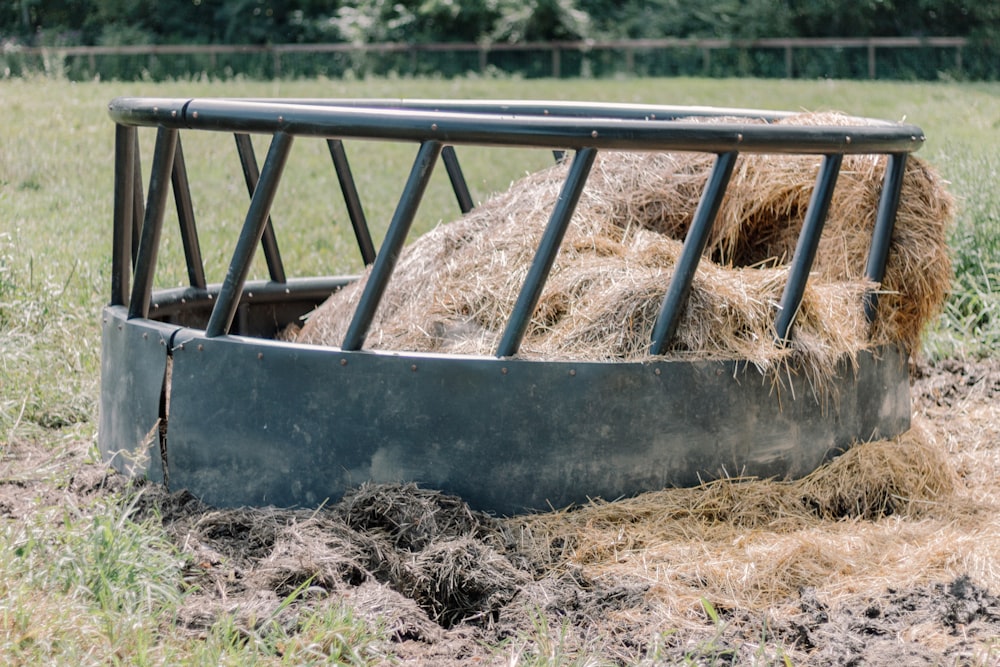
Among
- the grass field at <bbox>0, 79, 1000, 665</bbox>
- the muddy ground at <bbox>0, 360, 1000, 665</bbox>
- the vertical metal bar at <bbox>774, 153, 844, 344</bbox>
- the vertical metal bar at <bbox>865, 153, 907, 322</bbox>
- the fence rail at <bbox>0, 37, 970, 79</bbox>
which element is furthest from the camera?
the fence rail at <bbox>0, 37, 970, 79</bbox>

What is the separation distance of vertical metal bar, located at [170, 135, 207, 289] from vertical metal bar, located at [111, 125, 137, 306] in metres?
0.20

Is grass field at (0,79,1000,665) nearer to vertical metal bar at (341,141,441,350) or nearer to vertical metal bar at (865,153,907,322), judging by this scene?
vertical metal bar at (341,141,441,350)

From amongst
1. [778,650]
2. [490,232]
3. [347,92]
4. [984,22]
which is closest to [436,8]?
[347,92]

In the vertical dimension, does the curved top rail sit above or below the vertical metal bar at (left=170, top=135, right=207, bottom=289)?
above

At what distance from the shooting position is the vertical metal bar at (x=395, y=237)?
369 centimetres

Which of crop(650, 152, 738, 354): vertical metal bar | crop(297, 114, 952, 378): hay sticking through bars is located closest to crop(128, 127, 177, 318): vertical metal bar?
crop(297, 114, 952, 378): hay sticking through bars

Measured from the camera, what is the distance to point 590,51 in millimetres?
32938

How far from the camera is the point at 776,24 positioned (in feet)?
113

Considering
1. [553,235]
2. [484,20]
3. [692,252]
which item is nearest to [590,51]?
[484,20]

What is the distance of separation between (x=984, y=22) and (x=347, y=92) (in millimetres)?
20115

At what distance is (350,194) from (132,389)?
1758 mm

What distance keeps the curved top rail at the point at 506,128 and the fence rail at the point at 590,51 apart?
27.1 m

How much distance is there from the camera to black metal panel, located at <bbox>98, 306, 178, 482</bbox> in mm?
4164

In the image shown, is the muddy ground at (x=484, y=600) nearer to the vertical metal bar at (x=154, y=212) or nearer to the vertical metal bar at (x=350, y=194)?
the vertical metal bar at (x=154, y=212)
